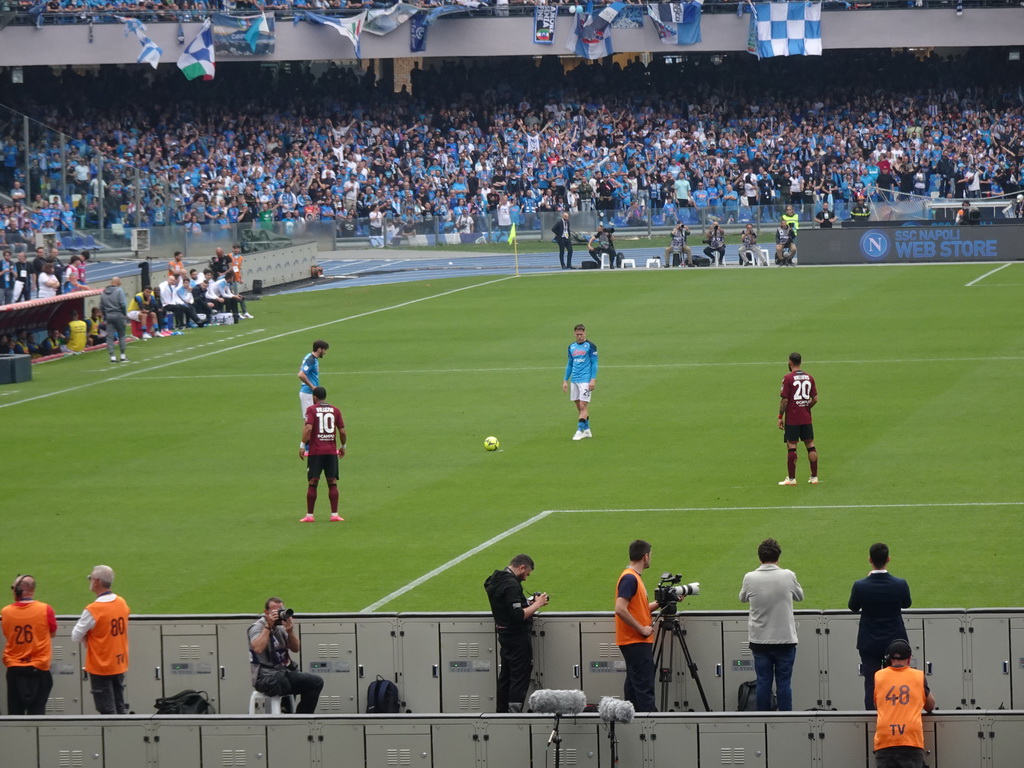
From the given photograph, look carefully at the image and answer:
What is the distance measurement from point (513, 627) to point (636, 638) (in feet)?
3.38

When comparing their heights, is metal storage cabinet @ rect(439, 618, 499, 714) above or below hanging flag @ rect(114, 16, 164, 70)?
below

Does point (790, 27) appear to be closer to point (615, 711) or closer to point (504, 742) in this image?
point (504, 742)

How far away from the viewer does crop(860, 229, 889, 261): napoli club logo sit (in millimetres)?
48188

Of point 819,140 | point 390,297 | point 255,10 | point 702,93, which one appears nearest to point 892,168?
point 819,140

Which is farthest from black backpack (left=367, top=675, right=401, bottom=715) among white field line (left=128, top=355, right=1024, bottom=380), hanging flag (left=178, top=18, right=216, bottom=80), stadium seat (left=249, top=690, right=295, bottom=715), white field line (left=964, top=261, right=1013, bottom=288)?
hanging flag (left=178, top=18, right=216, bottom=80)

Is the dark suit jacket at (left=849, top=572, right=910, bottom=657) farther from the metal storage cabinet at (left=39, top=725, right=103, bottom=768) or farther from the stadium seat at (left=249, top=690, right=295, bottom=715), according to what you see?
the metal storage cabinet at (left=39, top=725, right=103, bottom=768)

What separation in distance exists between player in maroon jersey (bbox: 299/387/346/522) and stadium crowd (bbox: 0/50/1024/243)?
3657cm

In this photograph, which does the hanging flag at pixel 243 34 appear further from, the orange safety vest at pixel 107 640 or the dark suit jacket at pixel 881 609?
the dark suit jacket at pixel 881 609

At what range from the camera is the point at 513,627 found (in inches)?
471

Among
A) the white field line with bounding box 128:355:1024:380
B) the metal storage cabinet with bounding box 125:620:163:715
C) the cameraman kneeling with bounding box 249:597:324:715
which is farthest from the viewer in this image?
the white field line with bounding box 128:355:1024:380

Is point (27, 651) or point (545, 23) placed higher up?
point (545, 23)

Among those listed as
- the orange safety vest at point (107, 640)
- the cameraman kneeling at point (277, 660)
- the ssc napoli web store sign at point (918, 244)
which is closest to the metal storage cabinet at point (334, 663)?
the cameraman kneeling at point (277, 660)

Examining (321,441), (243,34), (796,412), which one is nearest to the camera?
(321,441)

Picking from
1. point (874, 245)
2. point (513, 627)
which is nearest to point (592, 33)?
point (874, 245)
